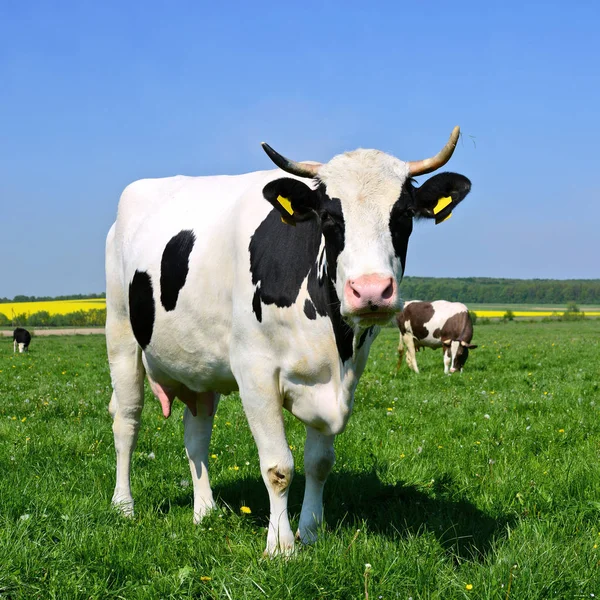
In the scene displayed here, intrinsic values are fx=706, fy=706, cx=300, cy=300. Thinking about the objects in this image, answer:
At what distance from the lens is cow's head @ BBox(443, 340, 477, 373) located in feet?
58.1

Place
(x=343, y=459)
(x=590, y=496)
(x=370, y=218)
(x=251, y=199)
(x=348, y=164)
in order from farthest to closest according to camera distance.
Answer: (x=343, y=459) < (x=590, y=496) < (x=251, y=199) < (x=348, y=164) < (x=370, y=218)

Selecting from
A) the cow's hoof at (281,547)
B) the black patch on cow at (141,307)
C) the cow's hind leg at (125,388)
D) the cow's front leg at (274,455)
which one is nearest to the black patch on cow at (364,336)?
the cow's front leg at (274,455)

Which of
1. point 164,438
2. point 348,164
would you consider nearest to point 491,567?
point 348,164

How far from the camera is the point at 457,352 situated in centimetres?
1827

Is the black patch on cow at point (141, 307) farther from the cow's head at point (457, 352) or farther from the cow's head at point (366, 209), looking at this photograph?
the cow's head at point (457, 352)

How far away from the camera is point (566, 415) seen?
8656 millimetres

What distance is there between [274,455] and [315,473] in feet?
1.86

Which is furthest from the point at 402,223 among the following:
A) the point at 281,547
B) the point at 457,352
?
the point at 457,352

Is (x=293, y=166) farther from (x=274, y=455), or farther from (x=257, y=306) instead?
(x=274, y=455)

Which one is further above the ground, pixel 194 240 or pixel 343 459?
pixel 194 240

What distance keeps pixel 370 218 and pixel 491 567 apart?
2.10 metres

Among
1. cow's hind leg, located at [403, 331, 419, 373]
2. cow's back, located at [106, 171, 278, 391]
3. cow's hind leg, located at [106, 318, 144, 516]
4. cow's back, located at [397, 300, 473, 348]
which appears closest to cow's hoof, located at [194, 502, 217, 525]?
cow's hind leg, located at [106, 318, 144, 516]

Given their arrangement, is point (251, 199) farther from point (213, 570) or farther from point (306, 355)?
point (213, 570)

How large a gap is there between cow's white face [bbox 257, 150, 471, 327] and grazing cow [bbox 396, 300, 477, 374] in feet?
45.2
